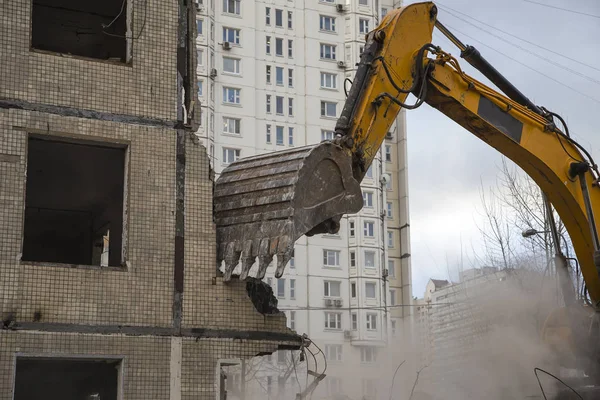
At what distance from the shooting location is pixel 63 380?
50.6ft

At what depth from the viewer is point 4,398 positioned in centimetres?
1102

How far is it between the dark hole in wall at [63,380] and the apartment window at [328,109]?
4949cm

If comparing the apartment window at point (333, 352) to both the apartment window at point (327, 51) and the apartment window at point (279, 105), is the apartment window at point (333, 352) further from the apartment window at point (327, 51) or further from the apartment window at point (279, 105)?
the apartment window at point (327, 51)

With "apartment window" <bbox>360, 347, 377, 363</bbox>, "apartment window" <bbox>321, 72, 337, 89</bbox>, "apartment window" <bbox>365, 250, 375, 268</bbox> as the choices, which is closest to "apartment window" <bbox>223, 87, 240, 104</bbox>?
"apartment window" <bbox>321, 72, 337, 89</bbox>

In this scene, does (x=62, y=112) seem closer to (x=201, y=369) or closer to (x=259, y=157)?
(x=259, y=157)

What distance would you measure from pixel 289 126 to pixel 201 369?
→ 166 ft

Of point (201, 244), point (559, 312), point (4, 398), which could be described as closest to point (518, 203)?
point (559, 312)

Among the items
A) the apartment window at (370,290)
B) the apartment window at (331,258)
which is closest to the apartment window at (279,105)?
the apartment window at (331,258)

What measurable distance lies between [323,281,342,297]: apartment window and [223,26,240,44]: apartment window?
17392mm

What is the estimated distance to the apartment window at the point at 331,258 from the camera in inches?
2429

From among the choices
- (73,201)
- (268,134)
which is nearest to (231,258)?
(73,201)

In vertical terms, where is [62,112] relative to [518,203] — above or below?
below

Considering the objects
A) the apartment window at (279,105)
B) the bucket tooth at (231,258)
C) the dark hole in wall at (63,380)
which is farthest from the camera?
the apartment window at (279,105)

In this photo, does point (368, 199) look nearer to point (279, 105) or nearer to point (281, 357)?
point (279, 105)
